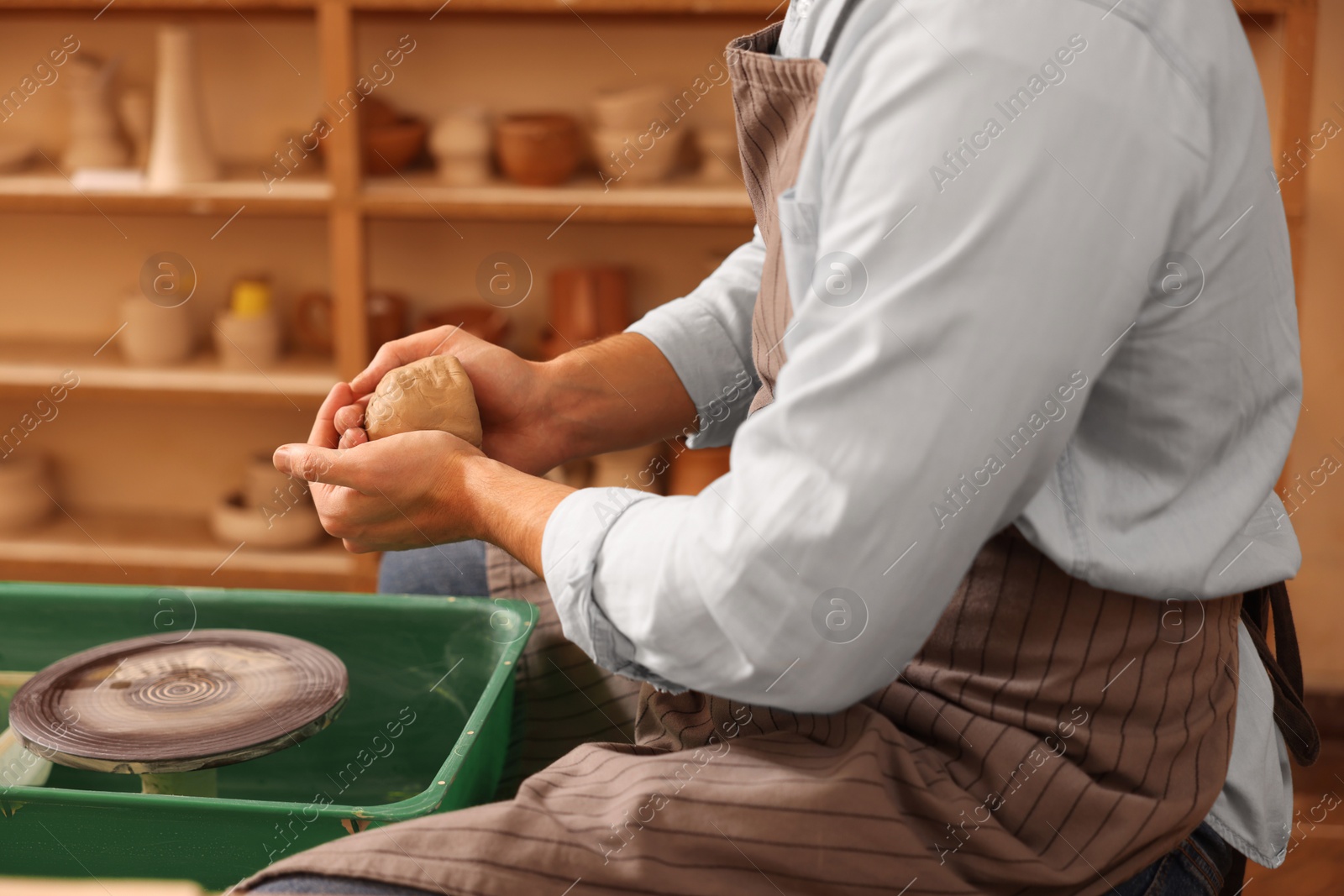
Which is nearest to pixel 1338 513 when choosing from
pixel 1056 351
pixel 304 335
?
pixel 1056 351

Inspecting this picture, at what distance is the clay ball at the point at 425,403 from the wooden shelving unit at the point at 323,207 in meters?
1.02

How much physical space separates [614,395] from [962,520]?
0.54 metres

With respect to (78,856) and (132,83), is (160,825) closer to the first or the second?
(78,856)

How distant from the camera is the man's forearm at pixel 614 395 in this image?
1116mm

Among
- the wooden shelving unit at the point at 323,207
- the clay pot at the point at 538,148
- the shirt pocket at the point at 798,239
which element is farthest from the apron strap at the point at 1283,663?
the clay pot at the point at 538,148

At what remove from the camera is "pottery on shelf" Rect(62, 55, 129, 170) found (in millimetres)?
2188

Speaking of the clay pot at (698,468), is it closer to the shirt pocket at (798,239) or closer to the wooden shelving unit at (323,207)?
the wooden shelving unit at (323,207)

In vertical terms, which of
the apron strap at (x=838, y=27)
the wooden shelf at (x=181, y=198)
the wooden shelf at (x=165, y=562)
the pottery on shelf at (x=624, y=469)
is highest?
the apron strap at (x=838, y=27)

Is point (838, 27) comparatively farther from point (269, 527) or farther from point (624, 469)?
point (269, 527)

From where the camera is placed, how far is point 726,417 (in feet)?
3.86

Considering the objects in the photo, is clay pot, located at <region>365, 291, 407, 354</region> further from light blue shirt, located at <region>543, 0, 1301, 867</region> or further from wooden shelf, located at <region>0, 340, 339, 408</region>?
light blue shirt, located at <region>543, 0, 1301, 867</region>

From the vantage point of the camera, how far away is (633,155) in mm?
2090

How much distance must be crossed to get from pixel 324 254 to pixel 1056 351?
203 centimetres

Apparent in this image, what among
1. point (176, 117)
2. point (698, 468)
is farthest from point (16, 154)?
point (698, 468)
